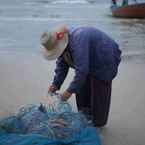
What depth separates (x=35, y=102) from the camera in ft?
23.9

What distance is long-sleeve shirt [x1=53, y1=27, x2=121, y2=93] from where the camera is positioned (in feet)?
17.4

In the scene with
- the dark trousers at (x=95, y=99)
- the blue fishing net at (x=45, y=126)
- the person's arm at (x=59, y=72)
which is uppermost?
the person's arm at (x=59, y=72)

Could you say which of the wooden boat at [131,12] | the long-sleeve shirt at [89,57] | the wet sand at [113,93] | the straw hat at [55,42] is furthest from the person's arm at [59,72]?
the wooden boat at [131,12]

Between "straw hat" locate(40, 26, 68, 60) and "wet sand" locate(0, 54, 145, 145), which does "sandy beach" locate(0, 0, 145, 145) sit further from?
"straw hat" locate(40, 26, 68, 60)

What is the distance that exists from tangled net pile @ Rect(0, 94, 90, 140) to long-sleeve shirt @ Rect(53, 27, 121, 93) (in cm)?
42

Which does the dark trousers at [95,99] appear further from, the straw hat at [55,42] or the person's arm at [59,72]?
the straw hat at [55,42]

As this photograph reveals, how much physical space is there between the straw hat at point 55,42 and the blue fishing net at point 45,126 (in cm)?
55

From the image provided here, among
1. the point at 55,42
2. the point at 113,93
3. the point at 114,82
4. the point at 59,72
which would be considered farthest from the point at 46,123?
the point at 114,82

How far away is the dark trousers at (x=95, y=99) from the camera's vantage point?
579cm

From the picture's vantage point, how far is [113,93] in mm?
7836

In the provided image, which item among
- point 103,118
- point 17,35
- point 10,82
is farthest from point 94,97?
point 17,35

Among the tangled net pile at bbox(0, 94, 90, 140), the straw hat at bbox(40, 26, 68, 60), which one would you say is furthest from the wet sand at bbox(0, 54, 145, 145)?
the straw hat at bbox(40, 26, 68, 60)

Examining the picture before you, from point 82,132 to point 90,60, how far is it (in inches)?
40.6

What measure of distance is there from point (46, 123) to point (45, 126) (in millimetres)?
66
